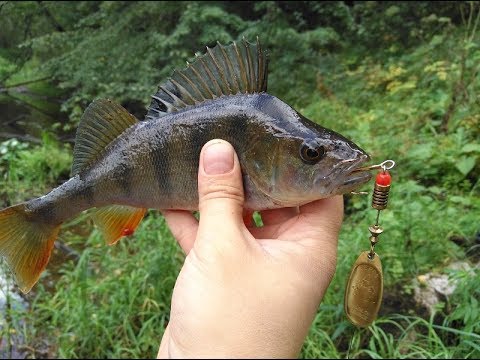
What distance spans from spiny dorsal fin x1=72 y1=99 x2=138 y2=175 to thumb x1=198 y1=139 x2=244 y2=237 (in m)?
0.50

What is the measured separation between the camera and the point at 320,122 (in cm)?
Result: 727

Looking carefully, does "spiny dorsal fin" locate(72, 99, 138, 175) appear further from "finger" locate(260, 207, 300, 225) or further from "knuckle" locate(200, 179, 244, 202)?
"finger" locate(260, 207, 300, 225)

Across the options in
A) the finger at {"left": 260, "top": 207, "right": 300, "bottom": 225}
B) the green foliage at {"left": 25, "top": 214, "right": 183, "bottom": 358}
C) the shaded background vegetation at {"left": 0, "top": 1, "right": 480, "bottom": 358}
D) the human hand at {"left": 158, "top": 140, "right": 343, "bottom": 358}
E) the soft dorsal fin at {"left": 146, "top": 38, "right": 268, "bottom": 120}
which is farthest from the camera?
the green foliage at {"left": 25, "top": 214, "right": 183, "bottom": 358}

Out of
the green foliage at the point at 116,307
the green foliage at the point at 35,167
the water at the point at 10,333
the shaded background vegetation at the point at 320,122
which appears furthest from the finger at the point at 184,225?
the green foliage at the point at 35,167

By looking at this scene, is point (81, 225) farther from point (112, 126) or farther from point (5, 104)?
point (5, 104)

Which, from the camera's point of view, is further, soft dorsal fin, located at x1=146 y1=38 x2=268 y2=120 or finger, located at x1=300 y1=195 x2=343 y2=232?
finger, located at x1=300 y1=195 x2=343 y2=232

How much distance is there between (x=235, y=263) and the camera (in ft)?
5.85

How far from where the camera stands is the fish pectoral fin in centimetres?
239

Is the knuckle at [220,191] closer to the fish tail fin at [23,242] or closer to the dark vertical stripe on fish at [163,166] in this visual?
the dark vertical stripe on fish at [163,166]

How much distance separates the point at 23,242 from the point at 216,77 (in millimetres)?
1210

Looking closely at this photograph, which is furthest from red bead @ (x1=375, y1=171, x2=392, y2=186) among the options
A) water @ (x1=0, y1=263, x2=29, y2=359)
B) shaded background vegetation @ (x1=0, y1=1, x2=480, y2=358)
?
water @ (x1=0, y1=263, x2=29, y2=359)

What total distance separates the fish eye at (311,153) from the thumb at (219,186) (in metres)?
0.29

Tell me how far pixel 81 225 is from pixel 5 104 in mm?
6636

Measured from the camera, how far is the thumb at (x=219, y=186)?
6.29 feet
